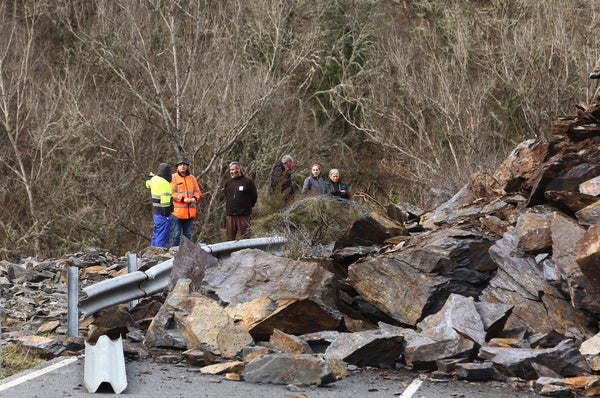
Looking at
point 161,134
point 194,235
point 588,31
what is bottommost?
point 194,235

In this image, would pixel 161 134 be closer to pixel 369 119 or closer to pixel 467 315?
pixel 369 119

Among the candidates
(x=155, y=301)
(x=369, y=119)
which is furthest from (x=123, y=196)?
→ (x=155, y=301)

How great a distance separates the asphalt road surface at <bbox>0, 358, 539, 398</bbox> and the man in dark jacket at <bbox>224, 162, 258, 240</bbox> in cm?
882

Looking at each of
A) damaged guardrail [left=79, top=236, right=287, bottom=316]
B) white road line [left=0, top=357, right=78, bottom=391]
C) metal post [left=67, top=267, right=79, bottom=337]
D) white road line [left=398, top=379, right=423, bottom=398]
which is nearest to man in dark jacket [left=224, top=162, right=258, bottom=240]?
damaged guardrail [left=79, top=236, right=287, bottom=316]

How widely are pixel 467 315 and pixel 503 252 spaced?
50.0 inches

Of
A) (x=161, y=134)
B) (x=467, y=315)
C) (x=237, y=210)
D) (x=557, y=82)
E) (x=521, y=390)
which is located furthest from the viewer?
(x=161, y=134)

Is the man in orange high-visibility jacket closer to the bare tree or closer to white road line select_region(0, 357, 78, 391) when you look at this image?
white road line select_region(0, 357, 78, 391)

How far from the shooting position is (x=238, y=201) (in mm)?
16953

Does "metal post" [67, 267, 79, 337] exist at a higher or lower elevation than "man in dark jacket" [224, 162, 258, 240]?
higher

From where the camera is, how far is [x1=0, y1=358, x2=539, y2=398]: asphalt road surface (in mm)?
7055

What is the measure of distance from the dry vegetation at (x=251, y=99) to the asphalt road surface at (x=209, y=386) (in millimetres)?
19570

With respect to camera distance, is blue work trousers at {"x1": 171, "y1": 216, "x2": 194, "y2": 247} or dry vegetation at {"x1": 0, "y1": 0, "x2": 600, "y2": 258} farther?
dry vegetation at {"x1": 0, "y1": 0, "x2": 600, "y2": 258}

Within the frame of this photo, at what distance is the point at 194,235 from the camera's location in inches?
1121

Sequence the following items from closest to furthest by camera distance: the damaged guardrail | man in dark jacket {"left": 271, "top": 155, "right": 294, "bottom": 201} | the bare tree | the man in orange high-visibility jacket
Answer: the damaged guardrail, the man in orange high-visibility jacket, man in dark jacket {"left": 271, "top": 155, "right": 294, "bottom": 201}, the bare tree
